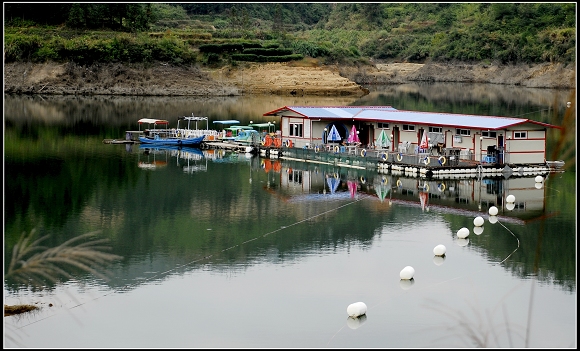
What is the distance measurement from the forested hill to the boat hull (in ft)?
177

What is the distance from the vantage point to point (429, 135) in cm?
5119

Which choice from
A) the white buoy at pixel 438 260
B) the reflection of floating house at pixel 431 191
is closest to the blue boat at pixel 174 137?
the reflection of floating house at pixel 431 191

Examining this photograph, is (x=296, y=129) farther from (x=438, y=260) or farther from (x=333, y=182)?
(x=438, y=260)

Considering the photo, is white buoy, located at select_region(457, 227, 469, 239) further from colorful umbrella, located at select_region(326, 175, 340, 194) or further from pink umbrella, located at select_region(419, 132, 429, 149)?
pink umbrella, located at select_region(419, 132, 429, 149)

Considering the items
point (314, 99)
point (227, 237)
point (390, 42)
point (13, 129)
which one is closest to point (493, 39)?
point (390, 42)

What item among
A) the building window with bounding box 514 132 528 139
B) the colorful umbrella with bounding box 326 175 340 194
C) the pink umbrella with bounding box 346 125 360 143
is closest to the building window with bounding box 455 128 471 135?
the building window with bounding box 514 132 528 139

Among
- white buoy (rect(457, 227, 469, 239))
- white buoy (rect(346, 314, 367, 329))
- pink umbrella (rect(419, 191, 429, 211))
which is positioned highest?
pink umbrella (rect(419, 191, 429, 211))

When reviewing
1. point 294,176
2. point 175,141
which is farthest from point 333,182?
point 175,141

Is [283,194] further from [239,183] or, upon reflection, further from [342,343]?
[342,343]

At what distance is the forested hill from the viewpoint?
4722 inches

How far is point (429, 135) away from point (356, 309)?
94.2 ft

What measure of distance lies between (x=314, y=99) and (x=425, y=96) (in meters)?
14.5

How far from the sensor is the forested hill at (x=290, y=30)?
119938mm

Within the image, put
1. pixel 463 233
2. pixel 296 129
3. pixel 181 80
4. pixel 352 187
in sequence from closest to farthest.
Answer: pixel 463 233 < pixel 352 187 < pixel 296 129 < pixel 181 80
